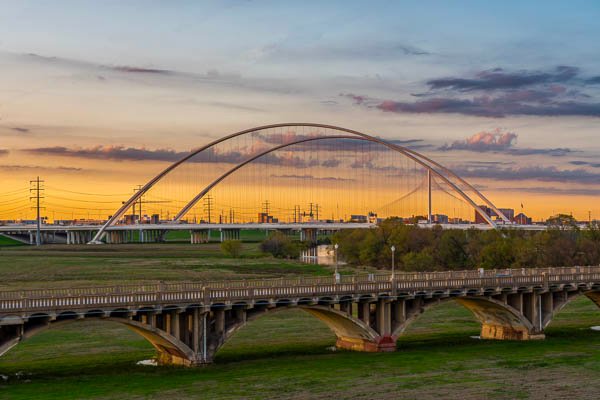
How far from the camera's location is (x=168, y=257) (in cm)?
18012

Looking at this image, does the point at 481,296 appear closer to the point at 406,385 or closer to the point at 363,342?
the point at 363,342

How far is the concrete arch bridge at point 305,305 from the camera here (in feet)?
172

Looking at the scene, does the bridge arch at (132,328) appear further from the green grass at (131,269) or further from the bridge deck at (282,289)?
the green grass at (131,269)

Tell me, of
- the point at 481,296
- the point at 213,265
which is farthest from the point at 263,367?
the point at 213,265

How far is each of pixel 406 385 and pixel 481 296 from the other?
69.4 ft

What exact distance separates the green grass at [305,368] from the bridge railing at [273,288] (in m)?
4.31

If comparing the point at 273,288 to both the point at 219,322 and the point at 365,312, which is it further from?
the point at 365,312

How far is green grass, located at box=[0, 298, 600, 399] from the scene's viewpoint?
49531mm

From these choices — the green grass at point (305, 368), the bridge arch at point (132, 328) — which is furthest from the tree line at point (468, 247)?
the bridge arch at point (132, 328)

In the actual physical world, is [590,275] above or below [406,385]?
above

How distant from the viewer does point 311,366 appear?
189 ft

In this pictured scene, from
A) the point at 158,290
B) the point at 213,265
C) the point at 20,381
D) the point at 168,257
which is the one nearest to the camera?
the point at 20,381

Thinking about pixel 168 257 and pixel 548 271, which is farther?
pixel 168 257

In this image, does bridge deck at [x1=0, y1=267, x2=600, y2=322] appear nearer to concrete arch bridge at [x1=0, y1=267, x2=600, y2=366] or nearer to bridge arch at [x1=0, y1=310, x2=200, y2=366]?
concrete arch bridge at [x1=0, y1=267, x2=600, y2=366]
